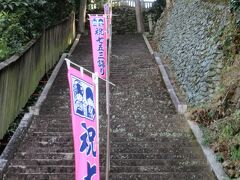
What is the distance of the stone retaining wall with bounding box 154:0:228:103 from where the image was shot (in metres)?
9.63

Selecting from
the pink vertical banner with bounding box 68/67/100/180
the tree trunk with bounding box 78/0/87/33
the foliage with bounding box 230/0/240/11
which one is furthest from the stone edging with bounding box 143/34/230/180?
the tree trunk with bounding box 78/0/87/33

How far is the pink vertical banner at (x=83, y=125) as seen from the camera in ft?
15.5

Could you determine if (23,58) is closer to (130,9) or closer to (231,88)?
(231,88)

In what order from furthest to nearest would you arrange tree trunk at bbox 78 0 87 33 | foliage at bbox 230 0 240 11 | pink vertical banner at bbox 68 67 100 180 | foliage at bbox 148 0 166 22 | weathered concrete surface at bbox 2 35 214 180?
1. foliage at bbox 148 0 166 22
2. tree trunk at bbox 78 0 87 33
3. foliage at bbox 230 0 240 11
4. weathered concrete surface at bbox 2 35 214 180
5. pink vertical banner at bbox 68 67 100 180

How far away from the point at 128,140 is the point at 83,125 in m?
3.71

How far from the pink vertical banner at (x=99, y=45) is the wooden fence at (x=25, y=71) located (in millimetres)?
1595

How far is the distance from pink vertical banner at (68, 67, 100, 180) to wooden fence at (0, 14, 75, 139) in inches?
119

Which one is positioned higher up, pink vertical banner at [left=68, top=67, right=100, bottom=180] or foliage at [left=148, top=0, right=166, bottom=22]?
foliage at [left=148, top=0, right=166, bottom=22]

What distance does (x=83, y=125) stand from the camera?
4.82m

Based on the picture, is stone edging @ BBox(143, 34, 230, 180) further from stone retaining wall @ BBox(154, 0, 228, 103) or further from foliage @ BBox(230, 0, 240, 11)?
foliage @ BBox(230, 0, 240, 11)

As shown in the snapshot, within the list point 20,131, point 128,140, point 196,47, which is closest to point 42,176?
point 20,131

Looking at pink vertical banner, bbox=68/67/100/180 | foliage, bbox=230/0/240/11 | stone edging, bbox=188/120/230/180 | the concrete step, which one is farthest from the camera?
foliage, bbox=230/0/240/11

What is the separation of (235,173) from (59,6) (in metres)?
11.4

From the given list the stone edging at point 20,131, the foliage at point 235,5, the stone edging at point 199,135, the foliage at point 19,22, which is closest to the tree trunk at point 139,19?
the foliage at point 19,22
